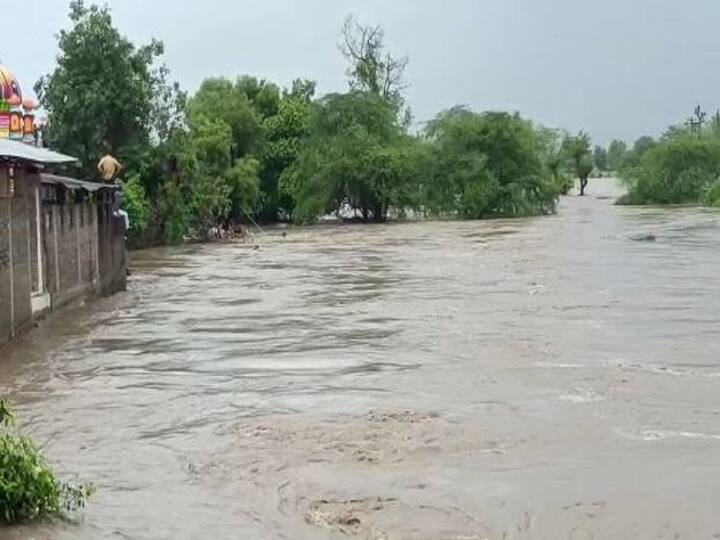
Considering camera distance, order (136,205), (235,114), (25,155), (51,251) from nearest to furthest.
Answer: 1. (25,155)
2. (51,251)
3. (136,205)
4. (235,114)

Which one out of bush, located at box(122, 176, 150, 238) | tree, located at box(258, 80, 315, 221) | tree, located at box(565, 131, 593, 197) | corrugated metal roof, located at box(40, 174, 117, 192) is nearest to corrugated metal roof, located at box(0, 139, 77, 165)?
corrugated metal roof, located at box(40, 174, 117, 192)

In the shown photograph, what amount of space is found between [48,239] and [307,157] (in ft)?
107

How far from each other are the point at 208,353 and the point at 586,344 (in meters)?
3.85

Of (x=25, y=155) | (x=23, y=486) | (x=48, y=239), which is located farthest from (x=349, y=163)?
(x=23, y=486)

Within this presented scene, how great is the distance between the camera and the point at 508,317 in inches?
524

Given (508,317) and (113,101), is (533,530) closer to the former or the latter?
(508,317)

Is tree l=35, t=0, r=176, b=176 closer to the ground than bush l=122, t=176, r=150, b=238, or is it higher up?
higher up

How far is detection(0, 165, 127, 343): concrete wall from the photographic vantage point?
37.2ft

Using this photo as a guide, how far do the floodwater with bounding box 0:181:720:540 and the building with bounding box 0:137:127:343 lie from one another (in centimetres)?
42

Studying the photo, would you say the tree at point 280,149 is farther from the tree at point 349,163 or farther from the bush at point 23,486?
the bush at point 23,486

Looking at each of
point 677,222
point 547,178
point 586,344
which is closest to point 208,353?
point 586,344

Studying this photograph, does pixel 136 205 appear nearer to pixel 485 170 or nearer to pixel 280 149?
pixel 280 149

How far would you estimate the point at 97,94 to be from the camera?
2955 cm

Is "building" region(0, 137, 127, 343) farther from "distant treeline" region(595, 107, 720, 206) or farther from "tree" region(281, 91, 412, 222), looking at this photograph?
"distant treeline" region(595, 107, 720, 206)
